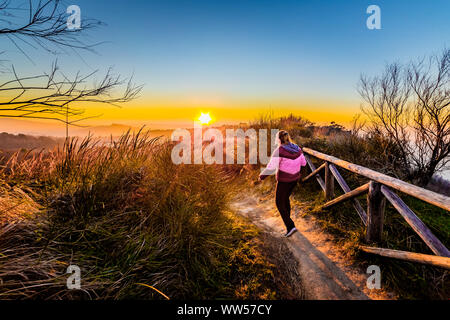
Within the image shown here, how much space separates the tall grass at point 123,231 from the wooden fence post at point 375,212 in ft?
6.35

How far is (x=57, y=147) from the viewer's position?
343 cm

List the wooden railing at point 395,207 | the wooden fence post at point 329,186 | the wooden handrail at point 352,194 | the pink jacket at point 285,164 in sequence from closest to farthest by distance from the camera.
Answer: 1. the wooden railing at point 395,207
2. the wooden handrail at point 352,194
3. the pink jacket at point 285,164
4. the wooden fence post at point 329,186

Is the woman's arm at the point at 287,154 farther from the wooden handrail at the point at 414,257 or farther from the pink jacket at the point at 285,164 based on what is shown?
the wooden handrail at the point at 414,257

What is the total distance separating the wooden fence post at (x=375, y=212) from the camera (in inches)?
137

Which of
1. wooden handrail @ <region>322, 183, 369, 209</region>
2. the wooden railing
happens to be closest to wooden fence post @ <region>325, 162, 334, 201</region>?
the wooden railing

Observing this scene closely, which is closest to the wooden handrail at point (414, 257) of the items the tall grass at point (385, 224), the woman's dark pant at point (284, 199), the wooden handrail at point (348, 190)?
the tall grass at point (385, 224)

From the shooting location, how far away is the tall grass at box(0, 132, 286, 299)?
2.14 metres

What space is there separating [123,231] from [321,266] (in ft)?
9.88
